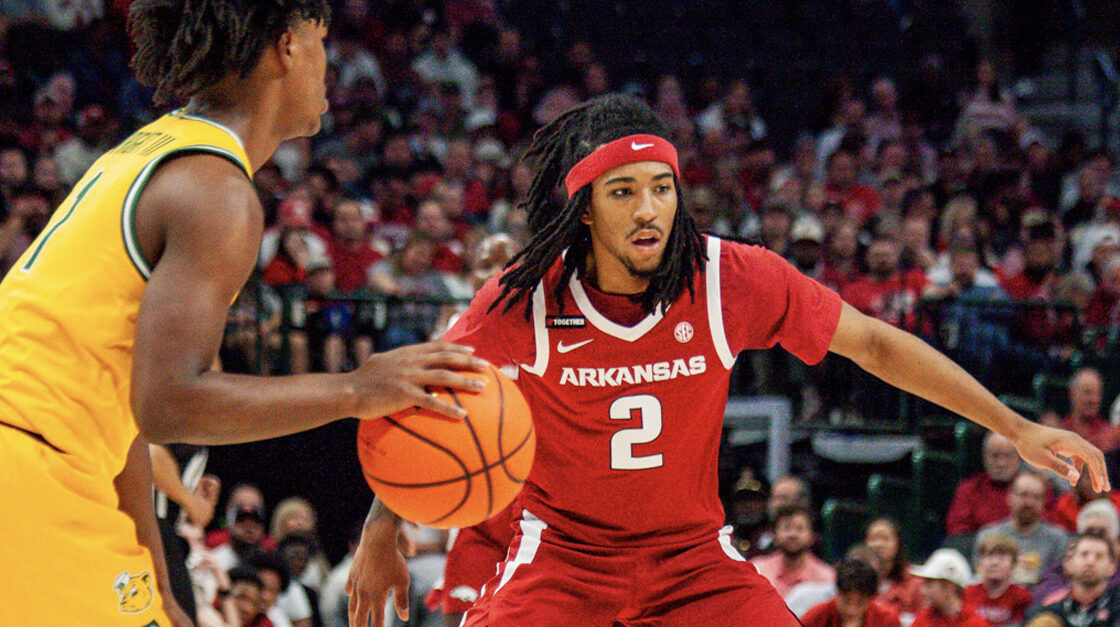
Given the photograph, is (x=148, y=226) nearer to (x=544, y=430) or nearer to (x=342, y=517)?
(x=544, y=430)

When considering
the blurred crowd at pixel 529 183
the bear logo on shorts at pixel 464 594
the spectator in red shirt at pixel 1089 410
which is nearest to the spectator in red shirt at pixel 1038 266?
the blurred crowd at pixel 529 183

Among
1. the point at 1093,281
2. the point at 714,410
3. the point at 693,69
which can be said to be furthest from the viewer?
the point at 693,69

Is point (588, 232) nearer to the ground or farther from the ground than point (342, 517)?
farther from the ground

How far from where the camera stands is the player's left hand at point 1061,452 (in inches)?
132

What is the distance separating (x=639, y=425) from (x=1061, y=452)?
1135mm

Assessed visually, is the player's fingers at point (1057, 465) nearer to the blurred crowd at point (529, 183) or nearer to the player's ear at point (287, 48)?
the player's ear at point (287, 48)

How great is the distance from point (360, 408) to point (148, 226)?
50 centimetres

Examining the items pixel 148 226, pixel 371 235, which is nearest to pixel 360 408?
pixel 148 226

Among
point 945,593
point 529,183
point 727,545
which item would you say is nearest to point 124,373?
point 727,545

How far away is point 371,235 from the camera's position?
984cm

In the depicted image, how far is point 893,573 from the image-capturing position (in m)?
6.86

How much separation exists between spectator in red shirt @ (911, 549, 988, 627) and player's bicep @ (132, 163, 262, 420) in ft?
15.8

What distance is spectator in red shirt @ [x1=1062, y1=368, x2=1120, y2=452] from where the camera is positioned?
25.9ft

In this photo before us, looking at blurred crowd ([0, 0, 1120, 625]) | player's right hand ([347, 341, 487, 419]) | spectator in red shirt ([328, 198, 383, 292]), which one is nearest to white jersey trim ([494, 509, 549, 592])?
player's right hand ([347, 341, 487, 419])
